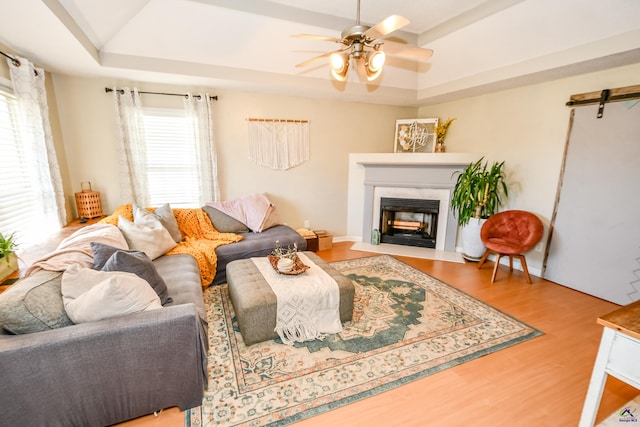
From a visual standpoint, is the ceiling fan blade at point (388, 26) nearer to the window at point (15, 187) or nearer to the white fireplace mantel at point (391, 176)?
the white fireplace mantel at point (391, 176)

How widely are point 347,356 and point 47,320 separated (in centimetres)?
173

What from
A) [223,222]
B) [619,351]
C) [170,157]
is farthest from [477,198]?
[170,157]

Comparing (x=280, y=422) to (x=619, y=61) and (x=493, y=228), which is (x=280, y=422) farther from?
(x=619, y=61)

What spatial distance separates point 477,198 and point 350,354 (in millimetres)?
2838

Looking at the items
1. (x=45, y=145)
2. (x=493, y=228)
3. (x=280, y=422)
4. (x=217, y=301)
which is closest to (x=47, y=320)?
(x=280, y=422)

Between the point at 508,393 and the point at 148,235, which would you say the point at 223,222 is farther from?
the point at 508,393

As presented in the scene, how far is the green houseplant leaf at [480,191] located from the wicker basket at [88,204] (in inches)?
184

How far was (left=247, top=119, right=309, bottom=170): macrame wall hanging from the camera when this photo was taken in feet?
12.9

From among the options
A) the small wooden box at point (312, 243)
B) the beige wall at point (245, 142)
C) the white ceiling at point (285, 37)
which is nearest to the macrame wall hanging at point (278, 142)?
the beige wall at point (245, 142)

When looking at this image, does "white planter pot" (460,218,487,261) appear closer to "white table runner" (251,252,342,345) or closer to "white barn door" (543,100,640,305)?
"white barn door" (543,100,640,305)

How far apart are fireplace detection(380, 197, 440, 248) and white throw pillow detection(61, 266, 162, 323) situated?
365cm

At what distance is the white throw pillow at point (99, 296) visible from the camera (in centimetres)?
135

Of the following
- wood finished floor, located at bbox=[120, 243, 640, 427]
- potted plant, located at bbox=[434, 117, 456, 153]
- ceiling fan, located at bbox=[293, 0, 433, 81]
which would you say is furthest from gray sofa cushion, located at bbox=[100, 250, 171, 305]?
potted plant, located at bbox=[434, 117, 456, 153]

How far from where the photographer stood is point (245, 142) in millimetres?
3895
